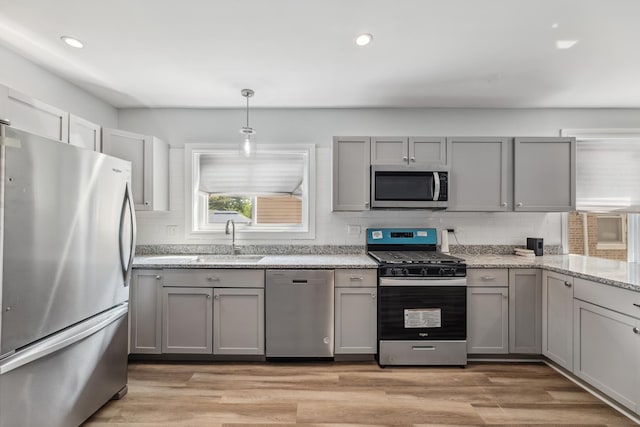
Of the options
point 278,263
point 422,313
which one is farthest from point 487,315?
point 278,263

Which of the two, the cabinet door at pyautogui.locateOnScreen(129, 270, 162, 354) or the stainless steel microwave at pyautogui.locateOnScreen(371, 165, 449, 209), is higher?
the stainless steel microwave at pyautogui.locateOnScreen(371, 165, 449, 209)

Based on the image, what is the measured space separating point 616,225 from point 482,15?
3.04 m

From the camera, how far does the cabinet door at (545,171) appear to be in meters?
3.02

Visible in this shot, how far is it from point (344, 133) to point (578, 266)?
8.01 ft

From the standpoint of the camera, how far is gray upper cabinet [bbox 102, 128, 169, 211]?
2.90 m

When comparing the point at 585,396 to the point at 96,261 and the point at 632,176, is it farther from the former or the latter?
the point at 96,261

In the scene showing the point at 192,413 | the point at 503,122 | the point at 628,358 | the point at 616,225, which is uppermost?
the point at 503,122

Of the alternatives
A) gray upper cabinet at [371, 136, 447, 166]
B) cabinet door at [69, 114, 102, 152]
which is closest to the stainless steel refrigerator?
cabinet door at [69, 114, 102, 152]

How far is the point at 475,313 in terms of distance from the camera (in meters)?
2.73

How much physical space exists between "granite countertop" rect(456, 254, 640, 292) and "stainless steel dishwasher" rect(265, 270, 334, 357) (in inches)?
54.6

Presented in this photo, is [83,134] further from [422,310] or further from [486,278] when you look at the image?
[486,278]

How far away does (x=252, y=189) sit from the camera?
135 inches

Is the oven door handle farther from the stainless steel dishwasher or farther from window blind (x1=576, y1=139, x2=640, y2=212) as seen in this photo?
window blind (x1=576, y1=139, x2=640, y2=212)

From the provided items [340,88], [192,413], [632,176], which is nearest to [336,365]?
[192,413]
